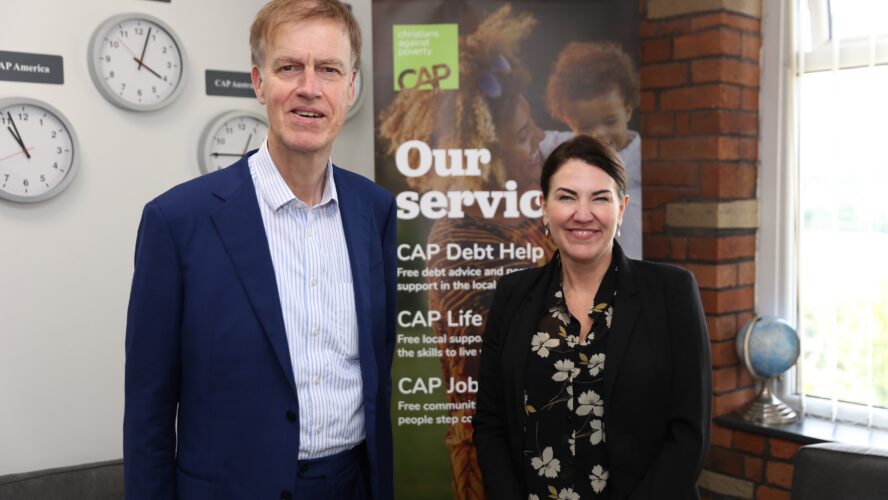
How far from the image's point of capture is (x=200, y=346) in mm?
1391

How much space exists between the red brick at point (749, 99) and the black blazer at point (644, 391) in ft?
4.91

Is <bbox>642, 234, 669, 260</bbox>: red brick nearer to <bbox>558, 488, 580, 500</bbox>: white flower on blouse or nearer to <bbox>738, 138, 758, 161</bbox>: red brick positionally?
<bbox>738, 138, 758, 161</bbox>: red brick

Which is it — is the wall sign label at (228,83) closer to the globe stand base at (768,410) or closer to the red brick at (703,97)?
the red brick at (703,97)

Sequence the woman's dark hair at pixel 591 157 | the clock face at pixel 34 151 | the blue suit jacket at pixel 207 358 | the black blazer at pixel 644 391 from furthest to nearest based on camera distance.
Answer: the clock face at pixel 34 151 → the woman's dark hair at pixel 591 157 → the black blazer at pixel 644 391 → the blue suit jacket at pixel 207 358

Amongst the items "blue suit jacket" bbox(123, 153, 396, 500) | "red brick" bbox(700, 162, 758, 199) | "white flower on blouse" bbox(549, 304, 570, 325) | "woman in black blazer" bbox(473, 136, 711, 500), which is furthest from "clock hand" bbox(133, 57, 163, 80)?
"red brick" bbox(700, 162, 758, 199)

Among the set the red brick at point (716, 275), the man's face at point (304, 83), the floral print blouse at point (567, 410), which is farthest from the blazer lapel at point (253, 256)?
the red brick at point (716, 275)

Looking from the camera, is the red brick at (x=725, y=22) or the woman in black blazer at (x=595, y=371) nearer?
the woman in black blazer at (x=595, y=371)

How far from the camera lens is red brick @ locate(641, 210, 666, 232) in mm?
3156

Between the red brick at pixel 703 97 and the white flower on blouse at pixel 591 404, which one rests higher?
the red brick at pixel 703 97

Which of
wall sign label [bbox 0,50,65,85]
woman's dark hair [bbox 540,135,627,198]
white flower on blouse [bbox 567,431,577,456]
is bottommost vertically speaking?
white flower on blouse [bbox 567,431,577,456]

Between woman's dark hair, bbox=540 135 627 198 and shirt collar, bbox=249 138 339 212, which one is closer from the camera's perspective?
shirt collar, bbox=249 138 339 212

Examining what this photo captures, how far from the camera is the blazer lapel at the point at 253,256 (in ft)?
4.57

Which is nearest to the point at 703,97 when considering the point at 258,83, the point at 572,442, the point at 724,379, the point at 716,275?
the point at 716,275

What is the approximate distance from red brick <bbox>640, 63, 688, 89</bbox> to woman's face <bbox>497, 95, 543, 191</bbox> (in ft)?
2.40
